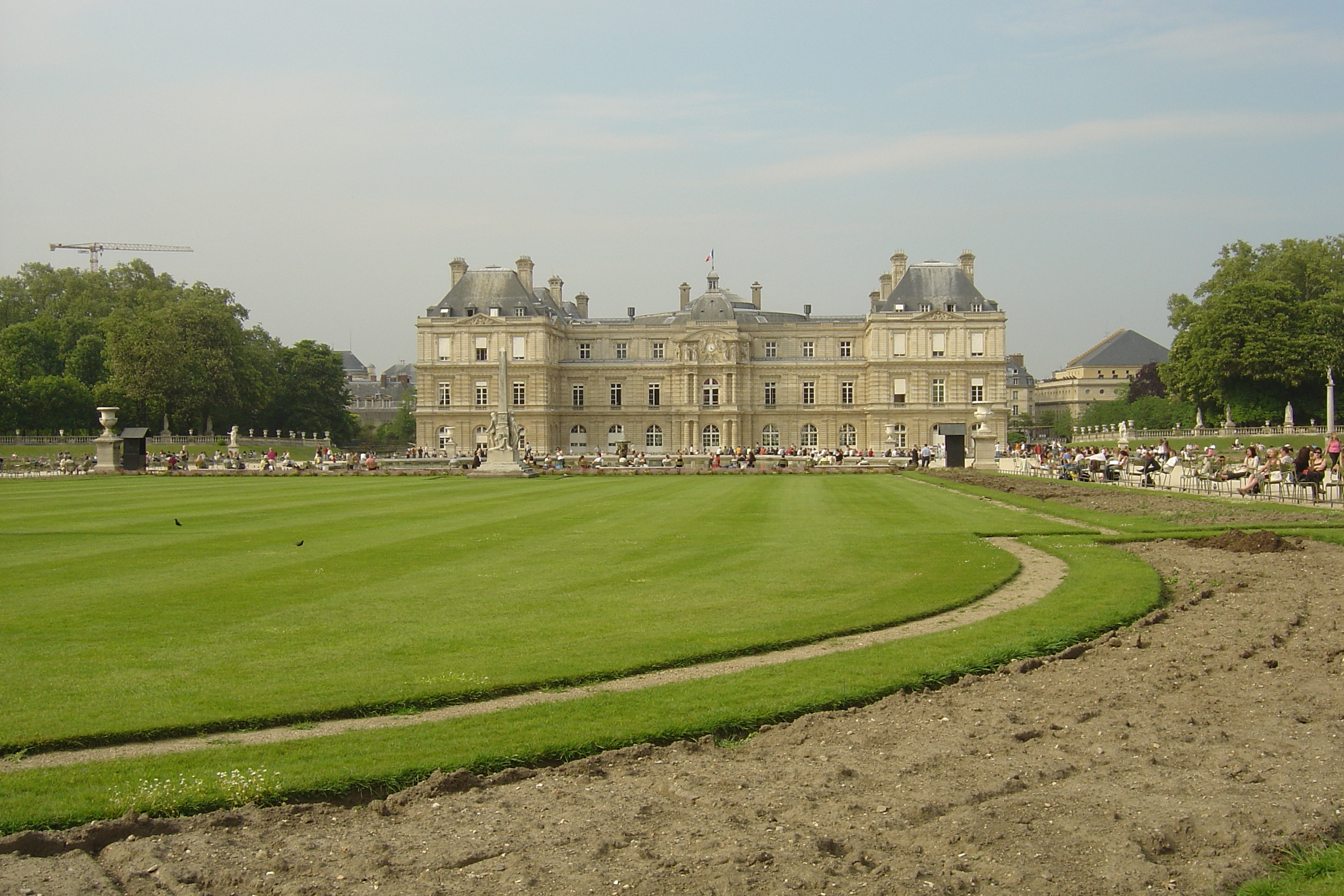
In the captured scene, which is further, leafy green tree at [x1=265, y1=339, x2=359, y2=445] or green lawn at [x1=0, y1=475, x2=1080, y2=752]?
leafy green tree at [x1=265, y1=339, x2=359, y2=445]

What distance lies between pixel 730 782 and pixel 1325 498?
25.1m

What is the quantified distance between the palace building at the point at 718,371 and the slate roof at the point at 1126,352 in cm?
7031

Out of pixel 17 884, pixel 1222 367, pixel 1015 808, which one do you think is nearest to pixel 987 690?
pixel 1015 808

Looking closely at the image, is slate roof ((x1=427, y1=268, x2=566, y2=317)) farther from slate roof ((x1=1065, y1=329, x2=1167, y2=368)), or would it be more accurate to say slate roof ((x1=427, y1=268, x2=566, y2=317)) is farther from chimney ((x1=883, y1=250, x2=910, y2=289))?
slate roof ((x1=1065, y1=329, x2=1167, y2=368))

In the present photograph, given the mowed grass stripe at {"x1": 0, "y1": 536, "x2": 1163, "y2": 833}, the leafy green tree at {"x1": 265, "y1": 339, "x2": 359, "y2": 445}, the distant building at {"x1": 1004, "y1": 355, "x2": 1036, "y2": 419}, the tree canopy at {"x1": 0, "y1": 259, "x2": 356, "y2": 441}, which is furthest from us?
the distant building at {"x1": 1004, "y1": 355, "x2": 1036, "y2": 419}

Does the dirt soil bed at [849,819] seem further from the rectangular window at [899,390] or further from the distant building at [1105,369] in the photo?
the distant building at [1105,369]

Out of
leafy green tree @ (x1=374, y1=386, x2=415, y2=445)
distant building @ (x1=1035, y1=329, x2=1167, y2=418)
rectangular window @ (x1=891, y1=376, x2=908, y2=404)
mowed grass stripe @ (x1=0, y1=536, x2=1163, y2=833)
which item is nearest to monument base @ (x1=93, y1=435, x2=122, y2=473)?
mowed grass stripe @ (x1=0, y1=536, x2=1163, y2=833)

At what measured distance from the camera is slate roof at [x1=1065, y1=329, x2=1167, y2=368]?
510ft

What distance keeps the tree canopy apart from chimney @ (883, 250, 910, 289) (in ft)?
173

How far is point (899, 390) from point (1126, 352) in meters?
78.7

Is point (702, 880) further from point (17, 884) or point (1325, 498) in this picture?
point (1325, 498)

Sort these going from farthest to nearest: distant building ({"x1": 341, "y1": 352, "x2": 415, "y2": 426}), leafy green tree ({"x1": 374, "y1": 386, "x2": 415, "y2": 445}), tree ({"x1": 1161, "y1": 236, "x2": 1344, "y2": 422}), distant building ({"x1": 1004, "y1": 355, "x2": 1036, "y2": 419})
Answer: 1. distant building ({"x1": 1004, "y1": 355, "x2": 1036, "y2": 419})
2. distant building ({"x1": 341, "y1": 352, "x2": 415, "y2": 426})
3. leafy green tree ({"x1": 374, "y1": 386, "x2": 415, "y2": 445})
4. tree ({"x1": 1161, "y1": 236, "x2": 1344, "y2": 422})

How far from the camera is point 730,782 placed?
7.10 metres

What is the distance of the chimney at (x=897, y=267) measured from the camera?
97.7 meters
